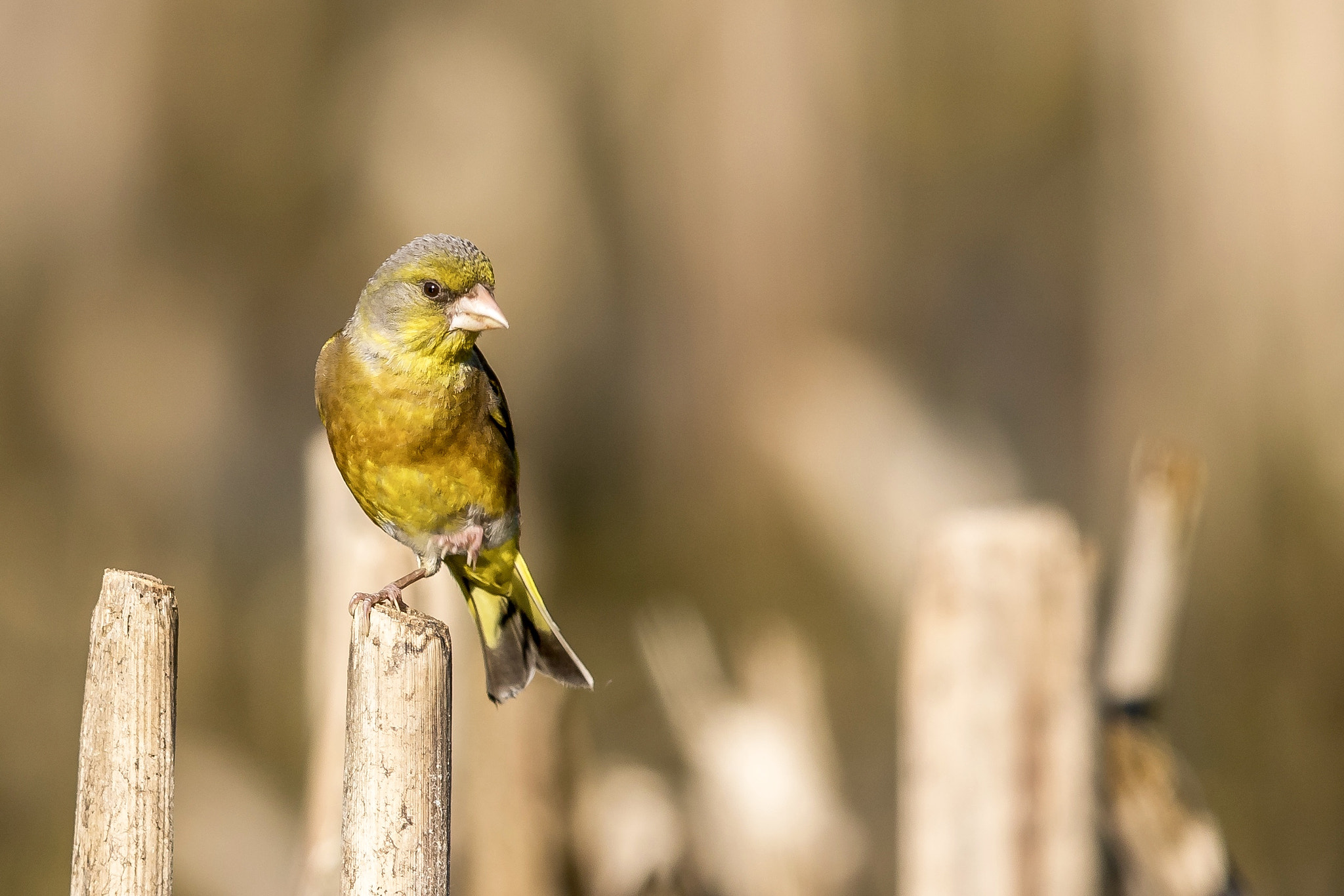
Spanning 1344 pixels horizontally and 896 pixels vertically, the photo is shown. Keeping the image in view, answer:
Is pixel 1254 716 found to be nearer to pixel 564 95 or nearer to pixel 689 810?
pixel 689 810

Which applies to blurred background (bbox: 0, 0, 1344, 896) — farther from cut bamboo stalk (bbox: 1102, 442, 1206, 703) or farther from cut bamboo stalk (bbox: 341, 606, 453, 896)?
cut bamboo stalk (bbox: 341, 606, 453, 896)

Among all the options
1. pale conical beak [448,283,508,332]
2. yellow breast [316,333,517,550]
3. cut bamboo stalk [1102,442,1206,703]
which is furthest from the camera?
cut bamboo stalk [1102,442,1206,703]

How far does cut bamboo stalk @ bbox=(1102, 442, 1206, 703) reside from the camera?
9.32ft

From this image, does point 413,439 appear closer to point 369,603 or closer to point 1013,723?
point 369,603

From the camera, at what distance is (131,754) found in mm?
1548

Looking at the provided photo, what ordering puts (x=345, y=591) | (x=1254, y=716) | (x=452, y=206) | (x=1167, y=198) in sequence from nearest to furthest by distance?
1. (x=345, y=591)
2. (x=1254, y=716)
3. (x=1167, y=198)
4. (x=452, y=206)

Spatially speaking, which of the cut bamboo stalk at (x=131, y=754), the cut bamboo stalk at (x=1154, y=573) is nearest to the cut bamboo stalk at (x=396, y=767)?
the cut bamboo stalk at (x=131, y=754)

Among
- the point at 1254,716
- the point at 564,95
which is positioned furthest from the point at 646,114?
the point at 1254,716

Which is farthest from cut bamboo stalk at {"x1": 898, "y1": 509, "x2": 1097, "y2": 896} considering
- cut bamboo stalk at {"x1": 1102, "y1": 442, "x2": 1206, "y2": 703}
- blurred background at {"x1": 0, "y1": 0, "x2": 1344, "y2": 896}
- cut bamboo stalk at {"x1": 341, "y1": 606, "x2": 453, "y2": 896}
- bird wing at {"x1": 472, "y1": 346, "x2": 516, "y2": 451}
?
blurred background at {"x1": 0, "y1": 0, "x2": 1344, "y2": 896}

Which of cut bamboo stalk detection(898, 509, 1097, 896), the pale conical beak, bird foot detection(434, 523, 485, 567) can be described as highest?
the pale conical beak

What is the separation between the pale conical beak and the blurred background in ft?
8.25

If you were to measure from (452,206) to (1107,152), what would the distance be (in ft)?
9.73

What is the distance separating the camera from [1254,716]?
5012mm

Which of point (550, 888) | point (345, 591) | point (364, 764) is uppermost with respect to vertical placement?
point (345, 591)
